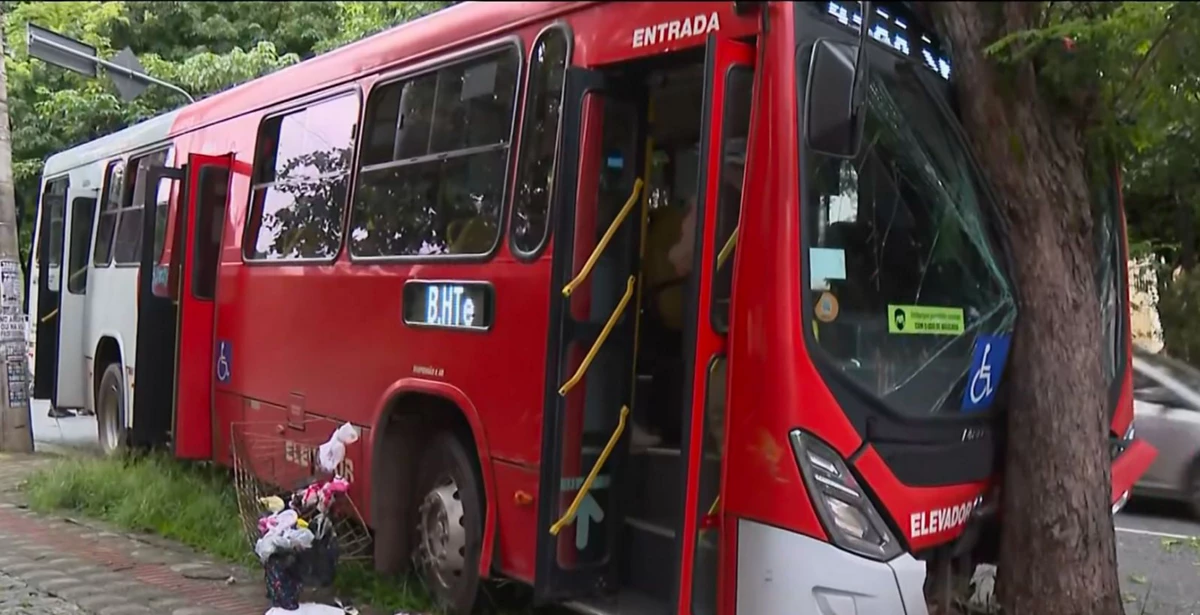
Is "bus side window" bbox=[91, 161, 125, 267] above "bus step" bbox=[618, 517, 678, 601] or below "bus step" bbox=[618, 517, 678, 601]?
above

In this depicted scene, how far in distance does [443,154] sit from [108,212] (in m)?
5.63

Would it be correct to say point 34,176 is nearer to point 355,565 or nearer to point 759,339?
point 355,565

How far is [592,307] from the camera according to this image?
4.75m

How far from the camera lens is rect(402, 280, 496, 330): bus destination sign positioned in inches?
205

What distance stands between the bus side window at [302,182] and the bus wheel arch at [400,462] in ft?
3.68

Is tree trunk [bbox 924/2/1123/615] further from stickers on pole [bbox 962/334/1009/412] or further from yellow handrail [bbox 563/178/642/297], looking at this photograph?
yellow handrail [bbox 563/178/642/297]

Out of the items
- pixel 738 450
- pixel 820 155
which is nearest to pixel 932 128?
pixel 820 155

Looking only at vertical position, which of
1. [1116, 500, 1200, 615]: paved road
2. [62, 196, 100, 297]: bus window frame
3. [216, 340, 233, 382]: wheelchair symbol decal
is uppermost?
[62, 196, 100, 297]: bus window frame

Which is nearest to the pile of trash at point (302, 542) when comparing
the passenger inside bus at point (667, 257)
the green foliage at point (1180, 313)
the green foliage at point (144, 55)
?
the passenger inside bus at point (667, 257)

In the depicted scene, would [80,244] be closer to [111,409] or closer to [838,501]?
[111,409]

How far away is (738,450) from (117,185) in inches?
299

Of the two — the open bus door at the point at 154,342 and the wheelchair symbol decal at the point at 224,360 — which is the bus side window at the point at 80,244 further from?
the wheelchair symbol decal at the point at 224,360

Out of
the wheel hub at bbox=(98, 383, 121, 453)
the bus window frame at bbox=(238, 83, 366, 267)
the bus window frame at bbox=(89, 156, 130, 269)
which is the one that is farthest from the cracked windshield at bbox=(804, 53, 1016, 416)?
the bus window frame at bbox=(89, 156, 130, 269)

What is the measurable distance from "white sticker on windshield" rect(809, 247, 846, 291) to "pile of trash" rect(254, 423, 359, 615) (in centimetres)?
266
